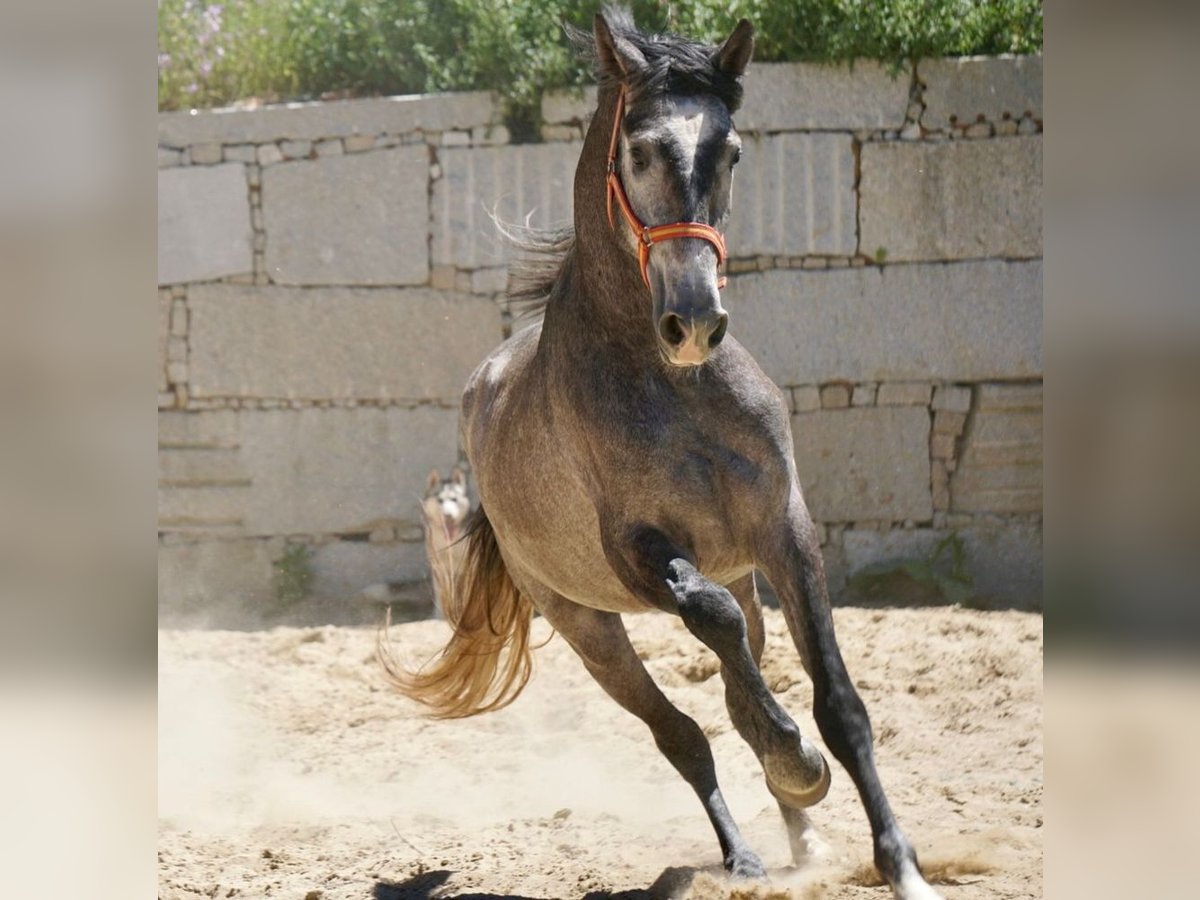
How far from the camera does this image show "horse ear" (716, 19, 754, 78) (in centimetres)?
326

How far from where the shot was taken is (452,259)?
8398mm

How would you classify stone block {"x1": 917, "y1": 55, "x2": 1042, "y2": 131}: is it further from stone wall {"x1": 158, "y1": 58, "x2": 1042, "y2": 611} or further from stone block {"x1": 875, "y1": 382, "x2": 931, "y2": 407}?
stone block {"x1": 875, "y1": 382, "x2": 931, "y2": 407}

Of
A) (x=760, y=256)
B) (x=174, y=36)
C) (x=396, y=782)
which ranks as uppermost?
(x=174, y=36)

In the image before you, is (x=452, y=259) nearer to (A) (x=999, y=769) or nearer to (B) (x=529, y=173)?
(B) (x=529, y=173)

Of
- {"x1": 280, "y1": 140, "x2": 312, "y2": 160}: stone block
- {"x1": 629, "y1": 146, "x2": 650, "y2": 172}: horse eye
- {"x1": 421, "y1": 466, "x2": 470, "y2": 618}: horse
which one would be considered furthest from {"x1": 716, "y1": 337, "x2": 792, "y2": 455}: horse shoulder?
{"x1": 280, "y1": 140, "x2": 312, "y2": 160}: stone block

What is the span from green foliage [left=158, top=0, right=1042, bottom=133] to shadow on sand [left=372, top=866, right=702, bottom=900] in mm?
4963

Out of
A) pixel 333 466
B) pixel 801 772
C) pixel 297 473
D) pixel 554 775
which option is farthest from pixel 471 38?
pixel 801 772

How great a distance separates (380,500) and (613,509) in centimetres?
522

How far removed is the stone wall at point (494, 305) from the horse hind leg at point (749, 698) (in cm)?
484

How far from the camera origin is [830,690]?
3223mm

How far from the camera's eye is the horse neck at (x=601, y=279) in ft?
11.4

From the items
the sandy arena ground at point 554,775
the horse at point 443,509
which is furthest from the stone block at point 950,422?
the horse at point 443,509
